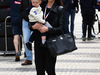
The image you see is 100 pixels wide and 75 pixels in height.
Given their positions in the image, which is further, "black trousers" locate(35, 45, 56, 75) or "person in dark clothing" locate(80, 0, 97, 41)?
"person in dark clothing" locate(80, 0, 97, 41)

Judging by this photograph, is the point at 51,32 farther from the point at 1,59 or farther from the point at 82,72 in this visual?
the point at 1,59

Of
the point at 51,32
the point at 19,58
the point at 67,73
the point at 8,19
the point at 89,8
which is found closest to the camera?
the point at 51,32


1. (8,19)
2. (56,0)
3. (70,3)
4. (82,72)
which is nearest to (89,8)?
(70,3)

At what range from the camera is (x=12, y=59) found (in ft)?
31.9

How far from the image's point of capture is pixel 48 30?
523cm

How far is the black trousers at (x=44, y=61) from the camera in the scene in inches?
209

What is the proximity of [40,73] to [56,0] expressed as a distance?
3.39ft

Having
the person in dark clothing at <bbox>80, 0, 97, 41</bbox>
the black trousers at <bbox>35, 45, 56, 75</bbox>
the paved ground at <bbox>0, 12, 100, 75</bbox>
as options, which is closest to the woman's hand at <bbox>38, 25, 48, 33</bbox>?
the black trousers at <bbox>35, 45, 56, 75</bbox>

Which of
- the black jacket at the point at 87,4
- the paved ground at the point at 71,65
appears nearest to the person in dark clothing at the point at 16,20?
the paved ground at the point at 71,65

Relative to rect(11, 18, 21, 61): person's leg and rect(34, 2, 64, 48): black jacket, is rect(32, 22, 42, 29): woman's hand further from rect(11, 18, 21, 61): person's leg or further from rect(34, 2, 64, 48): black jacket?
rect(11, 18, 21, 61): person's leg

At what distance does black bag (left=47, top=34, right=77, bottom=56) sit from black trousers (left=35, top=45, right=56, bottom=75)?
0.59 ft

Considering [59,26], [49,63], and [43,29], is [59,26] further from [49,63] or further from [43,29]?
[49,63]

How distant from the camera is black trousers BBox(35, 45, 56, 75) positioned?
5.30 meters

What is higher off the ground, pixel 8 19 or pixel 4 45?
pixel 8 19
